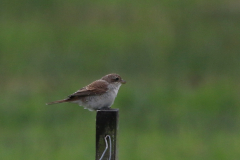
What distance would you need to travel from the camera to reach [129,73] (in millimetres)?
18234

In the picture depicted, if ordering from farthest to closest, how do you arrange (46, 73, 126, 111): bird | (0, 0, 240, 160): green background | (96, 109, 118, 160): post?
(0, 0, 240, 160): green background
(46, 73, 126, 111): bird
(96, 109, 118, 160): post

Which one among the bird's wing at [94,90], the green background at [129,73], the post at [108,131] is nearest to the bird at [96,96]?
the bird's wing at [94,90]

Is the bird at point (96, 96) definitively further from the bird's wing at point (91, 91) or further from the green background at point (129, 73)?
the green background at point (129, 73)

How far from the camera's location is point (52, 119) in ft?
47.3

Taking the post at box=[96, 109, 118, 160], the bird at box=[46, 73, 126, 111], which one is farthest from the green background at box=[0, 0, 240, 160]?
the post at box=[96, 109, 118, 160]

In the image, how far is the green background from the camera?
520 inches

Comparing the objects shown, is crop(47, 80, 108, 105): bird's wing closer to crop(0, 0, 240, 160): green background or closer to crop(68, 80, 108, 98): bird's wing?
crop(68, 80, 108, 98): bird's wing

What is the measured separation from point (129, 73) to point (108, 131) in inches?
500

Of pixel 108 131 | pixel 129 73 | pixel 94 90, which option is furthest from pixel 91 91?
pixel 129 73

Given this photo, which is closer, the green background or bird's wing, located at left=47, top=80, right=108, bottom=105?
bird's wing, located at left=47, top=80, right=108, bottom=105

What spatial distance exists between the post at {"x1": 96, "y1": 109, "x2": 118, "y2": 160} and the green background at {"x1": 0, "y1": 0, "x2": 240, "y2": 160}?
6155 millimetres

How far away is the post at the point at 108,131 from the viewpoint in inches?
219

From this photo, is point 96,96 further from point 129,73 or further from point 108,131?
point 129,73

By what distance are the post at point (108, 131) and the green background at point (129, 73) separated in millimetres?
6155
